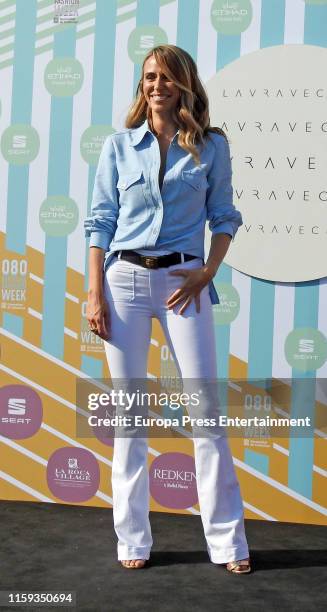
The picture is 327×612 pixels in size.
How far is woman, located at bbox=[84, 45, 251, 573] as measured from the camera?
195 centimetres

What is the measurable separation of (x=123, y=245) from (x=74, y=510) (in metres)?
1.17

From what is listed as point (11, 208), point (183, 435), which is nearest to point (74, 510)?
point (183, 435)

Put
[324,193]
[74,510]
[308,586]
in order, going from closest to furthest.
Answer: [308,586], [324,193], [74,510]

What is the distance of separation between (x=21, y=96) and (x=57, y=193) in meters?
0.42

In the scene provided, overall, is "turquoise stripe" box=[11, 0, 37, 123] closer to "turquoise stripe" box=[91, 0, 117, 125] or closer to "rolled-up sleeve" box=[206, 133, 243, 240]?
"turquoise stripe" box=[91, 0, 117, 125]

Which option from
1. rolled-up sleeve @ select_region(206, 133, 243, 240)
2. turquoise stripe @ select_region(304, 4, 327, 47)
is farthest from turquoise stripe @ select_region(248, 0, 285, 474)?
rolled-up sleeve @ select_region(206, 133, 243, 240)

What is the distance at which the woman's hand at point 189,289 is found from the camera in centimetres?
194

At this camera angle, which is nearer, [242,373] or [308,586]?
[308,586]

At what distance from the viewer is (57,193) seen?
8.77ft

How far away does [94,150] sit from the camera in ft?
8.66

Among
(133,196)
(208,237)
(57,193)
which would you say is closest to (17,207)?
(57,193)

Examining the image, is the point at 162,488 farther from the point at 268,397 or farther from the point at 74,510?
the point at 268,397

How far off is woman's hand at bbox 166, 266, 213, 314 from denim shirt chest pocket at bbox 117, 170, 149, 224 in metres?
0.20

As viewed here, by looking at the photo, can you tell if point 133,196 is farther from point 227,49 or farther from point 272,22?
point 272,22
